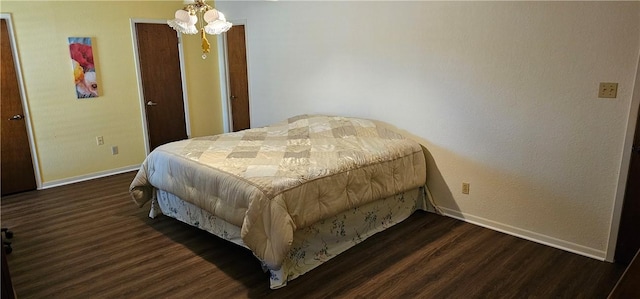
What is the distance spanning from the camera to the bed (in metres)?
2.62

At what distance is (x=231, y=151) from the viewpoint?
3.45m

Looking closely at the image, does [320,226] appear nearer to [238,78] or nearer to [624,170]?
[624,170]

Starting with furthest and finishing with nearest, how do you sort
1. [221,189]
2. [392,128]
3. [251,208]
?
[392,128] → [221,189] → [251,208]

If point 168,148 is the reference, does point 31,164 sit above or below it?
below

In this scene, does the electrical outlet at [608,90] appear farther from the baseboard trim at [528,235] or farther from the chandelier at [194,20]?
the chandelier at [194,20]

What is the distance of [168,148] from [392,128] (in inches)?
83.4

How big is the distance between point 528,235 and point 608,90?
1.25 meters

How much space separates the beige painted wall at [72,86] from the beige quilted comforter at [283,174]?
1799 millimetres

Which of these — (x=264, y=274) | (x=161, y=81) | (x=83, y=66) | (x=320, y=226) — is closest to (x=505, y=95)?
(x=320, y=226)

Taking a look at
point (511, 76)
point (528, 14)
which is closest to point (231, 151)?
point (511, 76)

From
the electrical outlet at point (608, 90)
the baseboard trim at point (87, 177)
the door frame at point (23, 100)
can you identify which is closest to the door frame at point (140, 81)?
the baseboard trim at point (87, 177)

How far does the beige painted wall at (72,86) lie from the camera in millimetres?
4496

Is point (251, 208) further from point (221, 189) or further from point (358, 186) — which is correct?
point (358, 186)

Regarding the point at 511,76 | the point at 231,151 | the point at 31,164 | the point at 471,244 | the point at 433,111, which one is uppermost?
the point at 511,76
